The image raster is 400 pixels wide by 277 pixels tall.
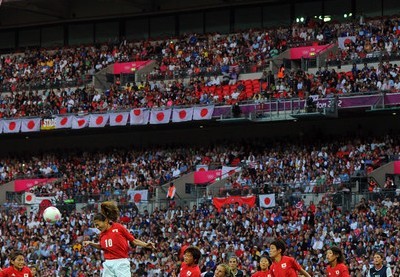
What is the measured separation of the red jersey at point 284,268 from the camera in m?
17.5

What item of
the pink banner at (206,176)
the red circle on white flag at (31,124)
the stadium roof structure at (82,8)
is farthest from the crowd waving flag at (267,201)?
the stadium roof structure at (82,8)

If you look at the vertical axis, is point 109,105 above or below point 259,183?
above

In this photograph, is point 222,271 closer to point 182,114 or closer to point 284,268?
point 284,268

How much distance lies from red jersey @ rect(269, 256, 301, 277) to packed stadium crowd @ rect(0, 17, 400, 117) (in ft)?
91.1

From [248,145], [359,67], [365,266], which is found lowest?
[365,266]

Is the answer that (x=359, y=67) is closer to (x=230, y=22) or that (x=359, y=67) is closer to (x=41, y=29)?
(x=230, y=22)

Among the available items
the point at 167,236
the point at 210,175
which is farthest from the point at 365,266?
the point at 210,175

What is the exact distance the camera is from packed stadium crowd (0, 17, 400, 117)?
4700 cm

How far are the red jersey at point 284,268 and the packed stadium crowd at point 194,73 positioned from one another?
27.8 meters

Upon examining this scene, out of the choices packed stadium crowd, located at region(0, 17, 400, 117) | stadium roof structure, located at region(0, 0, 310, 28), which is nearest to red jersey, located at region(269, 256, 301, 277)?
packed stadium crowd, located at region(0, 17, 400, 117)

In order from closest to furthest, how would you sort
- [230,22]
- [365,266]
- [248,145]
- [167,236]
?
[365,266]
[167,236]
[248,145]
[230,22]

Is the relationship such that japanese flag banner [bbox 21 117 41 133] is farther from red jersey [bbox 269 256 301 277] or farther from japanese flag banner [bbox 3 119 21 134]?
red jersey [bbox 269 256 301 277]

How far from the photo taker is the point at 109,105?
5309 centimetres

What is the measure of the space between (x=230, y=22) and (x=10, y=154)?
1475 centimetres
